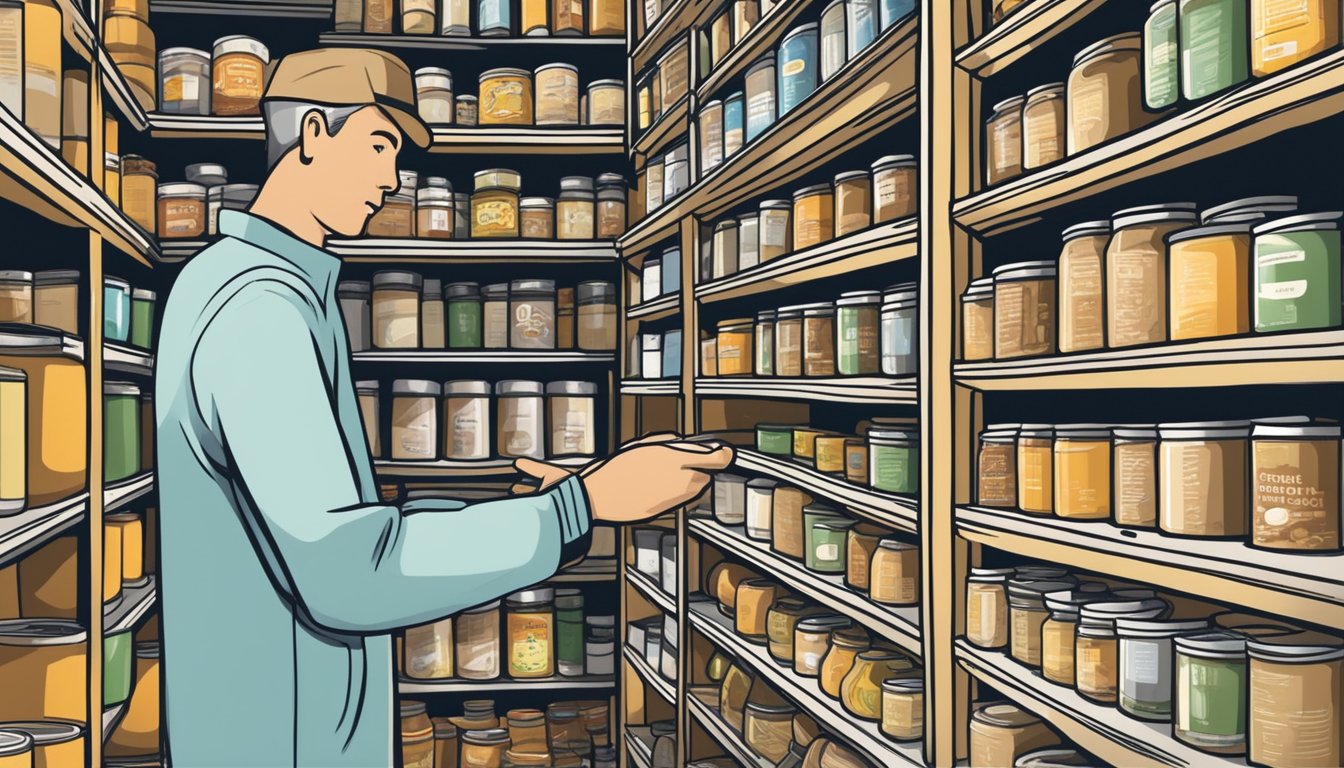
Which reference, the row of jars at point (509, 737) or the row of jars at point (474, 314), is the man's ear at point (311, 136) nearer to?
the row of jars at point (474, 314)

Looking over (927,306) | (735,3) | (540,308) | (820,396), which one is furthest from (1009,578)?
(540,308)

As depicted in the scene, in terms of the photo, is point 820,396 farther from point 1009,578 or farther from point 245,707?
point 245,707

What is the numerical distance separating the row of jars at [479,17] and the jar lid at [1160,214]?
243 cm

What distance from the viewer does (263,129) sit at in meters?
3.04

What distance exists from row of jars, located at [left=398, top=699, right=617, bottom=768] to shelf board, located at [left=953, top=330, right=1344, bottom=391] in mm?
2350

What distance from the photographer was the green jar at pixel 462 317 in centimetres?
313

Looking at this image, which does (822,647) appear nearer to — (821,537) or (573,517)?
(821,537)

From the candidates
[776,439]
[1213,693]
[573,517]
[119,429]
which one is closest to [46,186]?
[119,429]

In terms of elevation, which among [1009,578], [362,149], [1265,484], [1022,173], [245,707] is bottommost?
[245,707]

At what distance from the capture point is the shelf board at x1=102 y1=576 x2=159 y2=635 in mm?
2250

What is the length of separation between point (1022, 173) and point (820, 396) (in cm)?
62

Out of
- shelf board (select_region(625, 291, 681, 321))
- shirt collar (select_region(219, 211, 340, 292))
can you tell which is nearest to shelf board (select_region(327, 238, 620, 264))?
shelf board (select_region(625, 291, 681, 321))

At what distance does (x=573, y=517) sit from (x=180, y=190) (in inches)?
89.7

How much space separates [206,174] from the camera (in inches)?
118
